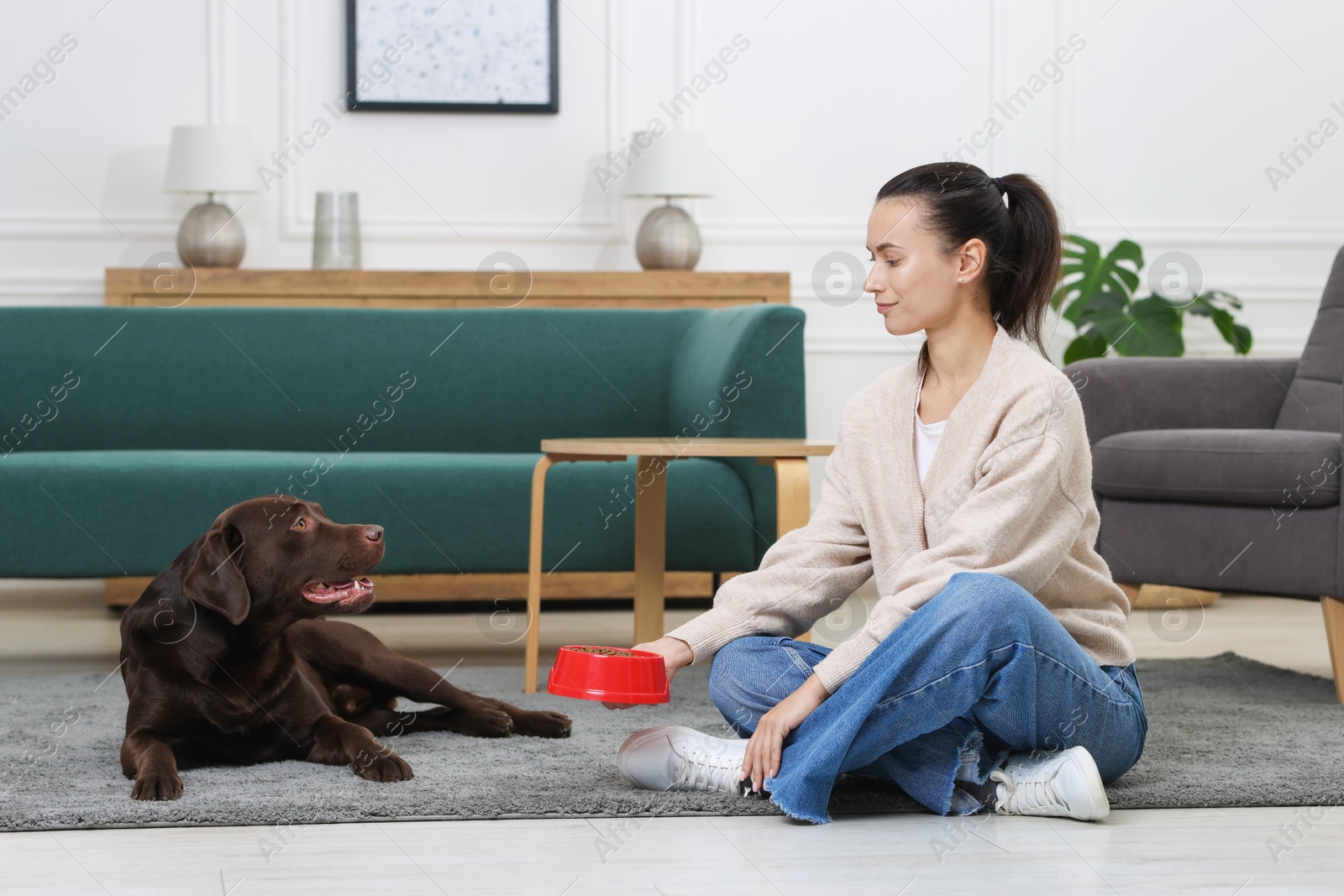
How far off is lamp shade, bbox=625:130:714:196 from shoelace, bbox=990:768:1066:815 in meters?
2.99

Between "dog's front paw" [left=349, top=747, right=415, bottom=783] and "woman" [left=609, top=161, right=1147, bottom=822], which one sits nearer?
"woman" [left=609, top=161, right=1147, bottom=822]

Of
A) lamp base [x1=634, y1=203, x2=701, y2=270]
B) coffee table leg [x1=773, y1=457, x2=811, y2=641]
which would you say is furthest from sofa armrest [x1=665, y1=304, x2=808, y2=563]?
lamp base [x1=634, y1=203, x2=701, y2=270]

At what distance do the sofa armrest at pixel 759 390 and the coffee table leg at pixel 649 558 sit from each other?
26 centimetres

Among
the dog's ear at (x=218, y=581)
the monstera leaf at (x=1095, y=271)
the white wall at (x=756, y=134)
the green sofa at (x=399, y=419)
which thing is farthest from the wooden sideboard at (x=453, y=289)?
the dog's ear at (x=218, y=581)

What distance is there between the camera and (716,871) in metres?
1.38

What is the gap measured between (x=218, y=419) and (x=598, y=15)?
209 centimetres

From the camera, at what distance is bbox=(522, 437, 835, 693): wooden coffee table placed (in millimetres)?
2348

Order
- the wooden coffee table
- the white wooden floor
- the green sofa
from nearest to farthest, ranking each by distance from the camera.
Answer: the white wooden floor, the wooden coffee table, the green sofa

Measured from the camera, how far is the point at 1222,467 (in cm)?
262

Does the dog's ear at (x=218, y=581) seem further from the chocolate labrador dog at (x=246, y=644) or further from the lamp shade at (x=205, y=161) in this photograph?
the lamp shade at (x=205, y=161)

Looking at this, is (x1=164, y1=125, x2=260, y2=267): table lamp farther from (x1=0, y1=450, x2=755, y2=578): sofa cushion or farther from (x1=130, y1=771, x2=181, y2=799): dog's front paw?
(x1=130, y1=771, x2=181, y2=799): dog's front paw

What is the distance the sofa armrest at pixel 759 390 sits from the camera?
2838 mm

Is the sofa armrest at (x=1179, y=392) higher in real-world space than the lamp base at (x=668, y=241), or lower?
lower

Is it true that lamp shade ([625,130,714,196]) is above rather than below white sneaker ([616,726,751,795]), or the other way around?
above
